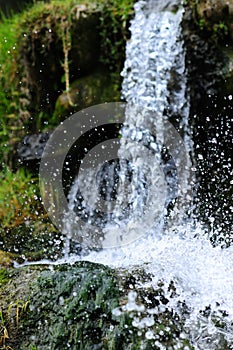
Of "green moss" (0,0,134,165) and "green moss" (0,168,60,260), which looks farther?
"green moss" (0,0,134,165)

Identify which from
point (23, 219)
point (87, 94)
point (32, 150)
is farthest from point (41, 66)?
point (23, 219)

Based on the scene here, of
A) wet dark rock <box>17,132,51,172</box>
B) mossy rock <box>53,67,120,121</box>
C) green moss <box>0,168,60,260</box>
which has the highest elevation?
mossy rock <box>53,67,120,121</box>

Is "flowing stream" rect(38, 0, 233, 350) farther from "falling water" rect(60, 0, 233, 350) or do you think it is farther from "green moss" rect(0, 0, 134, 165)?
"green moss" rect(0, 0, 134, 165)

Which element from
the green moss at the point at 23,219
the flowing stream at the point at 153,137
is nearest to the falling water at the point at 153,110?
the flowing stream at the point at 153,137

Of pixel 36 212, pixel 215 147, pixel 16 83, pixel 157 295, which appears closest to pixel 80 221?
pixel 36 212

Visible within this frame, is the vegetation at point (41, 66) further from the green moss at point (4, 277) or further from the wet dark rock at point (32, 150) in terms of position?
the green moss at point (4, 277)

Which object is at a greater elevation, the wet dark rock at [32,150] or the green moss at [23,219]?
the wet dark rock at [32,150]

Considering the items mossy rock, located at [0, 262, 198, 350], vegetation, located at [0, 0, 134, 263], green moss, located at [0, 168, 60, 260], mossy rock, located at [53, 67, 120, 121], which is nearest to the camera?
mossy rock, located at [0, 262, 198, 350]

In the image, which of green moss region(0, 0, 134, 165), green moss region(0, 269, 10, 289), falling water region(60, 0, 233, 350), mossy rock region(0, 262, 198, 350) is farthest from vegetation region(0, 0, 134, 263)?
mossy rock region(0, 262, 198, 350)

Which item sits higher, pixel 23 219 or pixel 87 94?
pixel 87 94

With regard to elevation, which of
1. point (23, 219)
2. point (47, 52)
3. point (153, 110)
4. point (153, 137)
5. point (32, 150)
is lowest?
point (23, 219)

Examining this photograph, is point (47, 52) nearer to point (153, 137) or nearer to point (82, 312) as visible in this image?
point (153, 137)

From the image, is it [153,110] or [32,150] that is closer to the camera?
[153,110]

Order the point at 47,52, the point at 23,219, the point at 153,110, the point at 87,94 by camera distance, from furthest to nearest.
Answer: the point at 47,52, the point at 87,94, the point at 23,219, the point at 153,110
